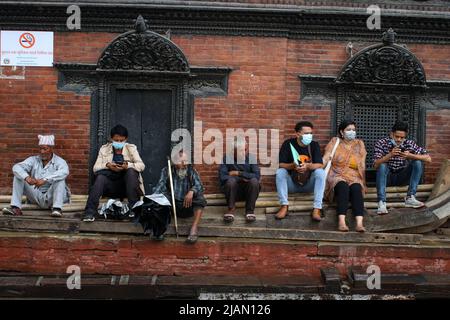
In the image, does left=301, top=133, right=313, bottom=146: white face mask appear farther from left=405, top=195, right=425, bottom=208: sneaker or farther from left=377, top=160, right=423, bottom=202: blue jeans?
left=405, top=195, right=425, bottom=208: sneaker

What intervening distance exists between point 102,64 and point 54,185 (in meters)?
1.98

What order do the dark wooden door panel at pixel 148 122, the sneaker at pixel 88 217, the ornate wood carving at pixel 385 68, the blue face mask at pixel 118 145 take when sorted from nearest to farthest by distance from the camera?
the sneaker at pixel 88 217 → the blue face mask at pixel 118 145 → the dark wooden door panel at pixel 148 122 → the ornate wood carving at pixel 385 68

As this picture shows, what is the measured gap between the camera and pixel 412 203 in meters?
7.24

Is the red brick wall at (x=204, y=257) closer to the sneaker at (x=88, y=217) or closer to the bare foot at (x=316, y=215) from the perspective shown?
the sneaker at (x=88, y=217)

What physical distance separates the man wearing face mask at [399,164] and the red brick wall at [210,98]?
3.51 ft

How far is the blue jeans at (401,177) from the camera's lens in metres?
7.16

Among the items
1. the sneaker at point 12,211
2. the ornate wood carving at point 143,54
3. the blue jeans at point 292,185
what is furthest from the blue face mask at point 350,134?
the sneaker at point 12,211

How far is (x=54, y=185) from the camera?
6957 millimetres

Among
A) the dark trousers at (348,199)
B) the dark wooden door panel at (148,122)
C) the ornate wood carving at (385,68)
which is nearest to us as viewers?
the dark trousers at (348,199)

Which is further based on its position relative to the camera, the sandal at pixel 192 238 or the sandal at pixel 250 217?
the sandal at pixel 250 217

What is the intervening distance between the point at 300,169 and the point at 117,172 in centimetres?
255

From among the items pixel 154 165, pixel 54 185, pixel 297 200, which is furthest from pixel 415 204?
pixel 54 185

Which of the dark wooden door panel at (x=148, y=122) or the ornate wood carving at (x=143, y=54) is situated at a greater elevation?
the ornate wood carving at (x=143, y=54)

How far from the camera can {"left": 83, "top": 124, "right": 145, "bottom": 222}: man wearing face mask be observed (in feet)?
22.4
